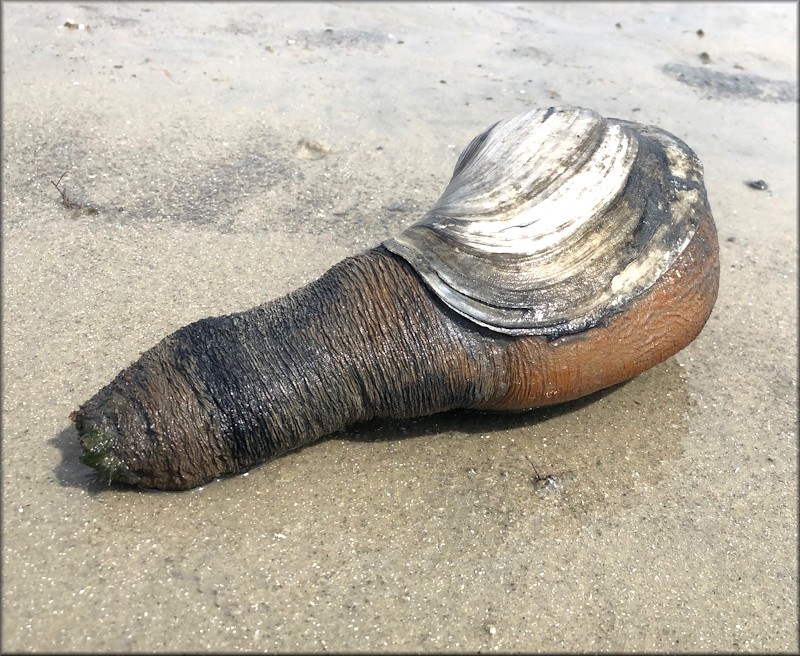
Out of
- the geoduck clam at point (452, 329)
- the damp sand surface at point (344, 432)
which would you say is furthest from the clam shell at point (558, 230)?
the damp sand surface at point (344, 432)

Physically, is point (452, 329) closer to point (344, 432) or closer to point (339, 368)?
point (339, 368)

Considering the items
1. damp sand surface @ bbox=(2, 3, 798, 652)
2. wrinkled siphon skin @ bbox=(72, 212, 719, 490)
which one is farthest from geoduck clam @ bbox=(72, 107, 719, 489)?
damp sand surface @ bbox=(2, 3, 798, 652)

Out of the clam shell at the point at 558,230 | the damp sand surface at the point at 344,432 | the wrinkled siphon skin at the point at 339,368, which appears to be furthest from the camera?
the clam shell at the point at 558,230

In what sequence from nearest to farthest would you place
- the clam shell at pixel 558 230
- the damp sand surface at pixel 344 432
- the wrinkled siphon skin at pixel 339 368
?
the damp sand surface at pixel 344 432 < the wrinkled siphon skin at pixel 339 368 < the clam shell at pixel 558 230

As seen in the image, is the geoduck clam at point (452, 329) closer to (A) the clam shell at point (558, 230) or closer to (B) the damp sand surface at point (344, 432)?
(A) the clam shell at point (558, 230)

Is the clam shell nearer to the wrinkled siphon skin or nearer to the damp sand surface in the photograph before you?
the wrinkled siphon skin
